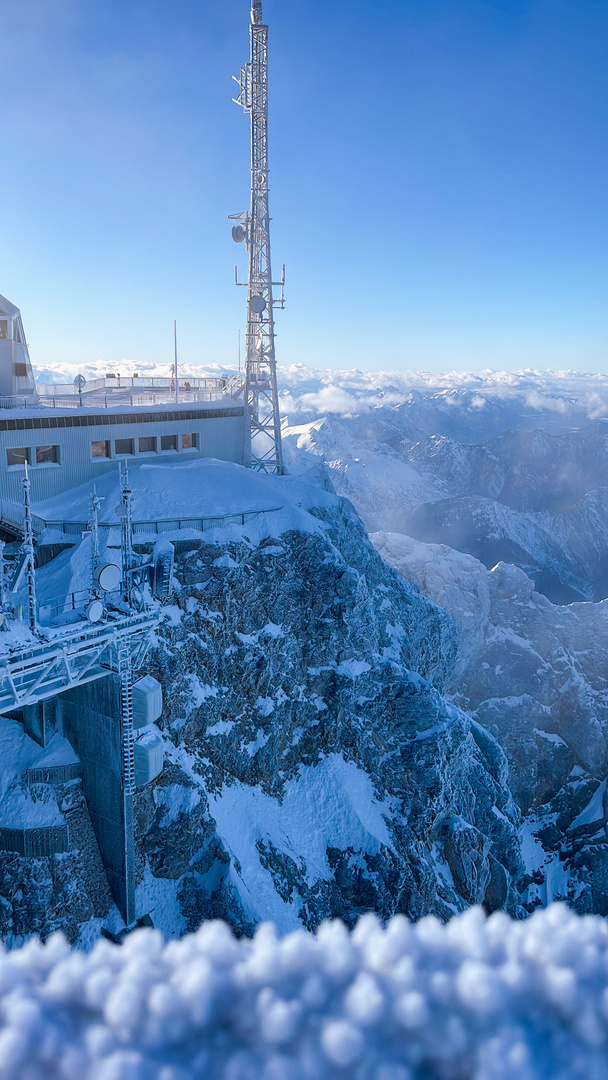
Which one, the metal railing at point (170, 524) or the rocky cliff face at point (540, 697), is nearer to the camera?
the metal railing at point (170, 524)

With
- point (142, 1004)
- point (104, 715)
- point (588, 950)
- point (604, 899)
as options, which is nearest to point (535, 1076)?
point (588, 950)

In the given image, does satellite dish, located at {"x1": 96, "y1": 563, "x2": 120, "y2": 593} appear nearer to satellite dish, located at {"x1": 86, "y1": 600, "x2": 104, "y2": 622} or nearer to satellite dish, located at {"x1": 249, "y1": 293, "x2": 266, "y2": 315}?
satellite dish, located at {"x1": 86, "y1": 600, "x2": 104, "y2": 622}

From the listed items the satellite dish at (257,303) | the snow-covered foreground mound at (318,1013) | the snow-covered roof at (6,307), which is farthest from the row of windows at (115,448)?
the snow-covered foreground mound at (318,1013)

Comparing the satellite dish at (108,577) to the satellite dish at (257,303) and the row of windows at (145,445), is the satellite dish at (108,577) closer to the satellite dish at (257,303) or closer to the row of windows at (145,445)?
the row of windows at (145,445)

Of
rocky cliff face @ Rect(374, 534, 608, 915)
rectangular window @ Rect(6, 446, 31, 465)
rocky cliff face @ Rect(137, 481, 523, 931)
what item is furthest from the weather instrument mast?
rocky cliff face @ Rect(374, 534, 608, 915)

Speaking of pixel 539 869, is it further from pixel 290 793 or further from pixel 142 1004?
pixel 142 1004

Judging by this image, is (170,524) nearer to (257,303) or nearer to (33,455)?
(33,455)

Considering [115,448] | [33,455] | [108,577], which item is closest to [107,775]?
[108,577]
